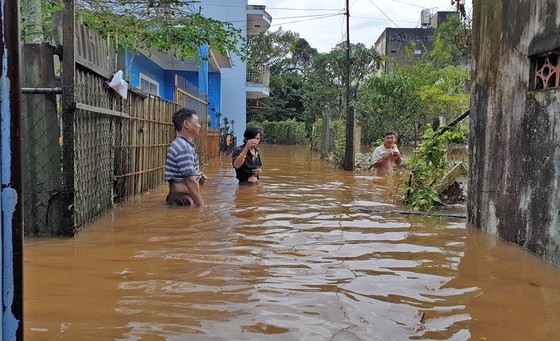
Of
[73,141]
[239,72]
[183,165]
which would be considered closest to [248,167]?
[183,165]

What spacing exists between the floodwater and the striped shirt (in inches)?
23.6

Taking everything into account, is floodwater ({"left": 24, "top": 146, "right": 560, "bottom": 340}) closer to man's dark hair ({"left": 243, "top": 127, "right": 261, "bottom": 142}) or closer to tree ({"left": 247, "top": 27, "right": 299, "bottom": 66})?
man's dark hair ({"left": 243, "top": 127, "right": 261, "bottom": 142})

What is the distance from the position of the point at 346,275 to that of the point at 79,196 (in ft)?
9.76

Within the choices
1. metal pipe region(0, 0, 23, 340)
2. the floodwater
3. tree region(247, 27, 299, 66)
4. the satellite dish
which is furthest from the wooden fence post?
tree region(247, 27, 299, 66)

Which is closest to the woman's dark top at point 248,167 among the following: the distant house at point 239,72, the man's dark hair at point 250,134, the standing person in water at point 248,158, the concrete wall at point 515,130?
the standing person in water at point 248,158

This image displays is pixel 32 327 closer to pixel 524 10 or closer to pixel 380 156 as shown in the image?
pixel 524 10

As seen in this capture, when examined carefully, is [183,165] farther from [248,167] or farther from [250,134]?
[248,167]

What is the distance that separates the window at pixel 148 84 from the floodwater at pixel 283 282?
A: 10.5m

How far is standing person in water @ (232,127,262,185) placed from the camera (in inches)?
338

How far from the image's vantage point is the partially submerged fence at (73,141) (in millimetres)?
4789

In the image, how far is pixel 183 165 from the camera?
6.38 m

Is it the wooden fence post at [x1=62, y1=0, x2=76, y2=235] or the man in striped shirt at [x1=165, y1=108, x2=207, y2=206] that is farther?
the man in striped shirt at [x1=165, y1=108, x2=207, y2=206]

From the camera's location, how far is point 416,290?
11.2ft

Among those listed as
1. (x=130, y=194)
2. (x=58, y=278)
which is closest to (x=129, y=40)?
(x=130, y=194)
